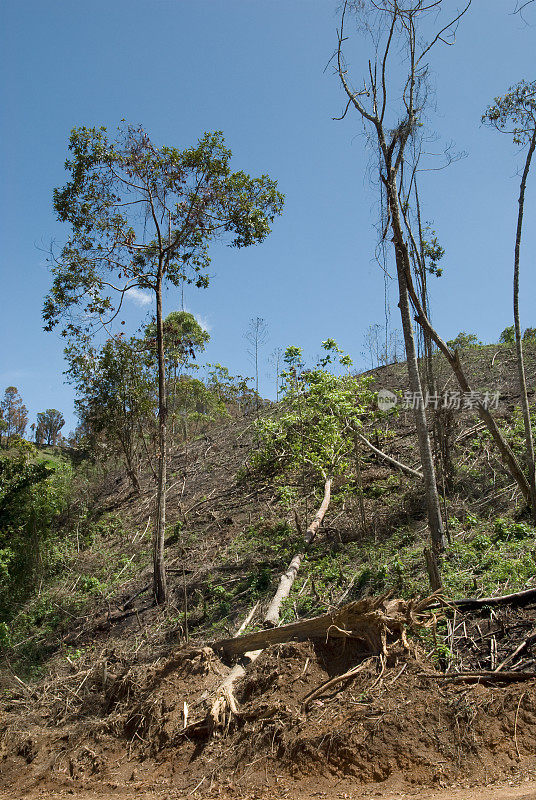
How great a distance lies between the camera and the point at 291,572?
328 inches

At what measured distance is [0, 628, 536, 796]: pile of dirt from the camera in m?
3.67

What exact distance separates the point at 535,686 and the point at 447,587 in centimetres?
211

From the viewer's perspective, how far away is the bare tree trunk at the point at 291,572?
6.95 metres

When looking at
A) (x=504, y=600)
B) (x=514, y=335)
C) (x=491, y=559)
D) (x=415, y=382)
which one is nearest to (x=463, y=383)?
(x=415, y=382)

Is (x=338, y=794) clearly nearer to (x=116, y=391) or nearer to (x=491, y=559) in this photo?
(x=491, y=559)

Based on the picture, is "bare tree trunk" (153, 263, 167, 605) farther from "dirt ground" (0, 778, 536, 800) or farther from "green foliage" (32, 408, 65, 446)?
"green foliage" (32, 408, 65, 446)

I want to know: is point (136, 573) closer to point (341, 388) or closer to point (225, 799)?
point (341, 388)

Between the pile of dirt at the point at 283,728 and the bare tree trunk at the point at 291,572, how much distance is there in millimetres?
1300

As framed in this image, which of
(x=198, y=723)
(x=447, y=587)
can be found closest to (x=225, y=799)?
(x=198, y=723)

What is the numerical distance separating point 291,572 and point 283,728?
4067 millimetres

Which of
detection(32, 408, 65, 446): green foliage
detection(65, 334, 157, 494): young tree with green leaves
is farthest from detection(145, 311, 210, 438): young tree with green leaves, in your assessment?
detection(32, 408, 65, 446): green foliage

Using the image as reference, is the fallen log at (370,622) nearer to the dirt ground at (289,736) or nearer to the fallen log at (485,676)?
the dirt ground at (289,736)

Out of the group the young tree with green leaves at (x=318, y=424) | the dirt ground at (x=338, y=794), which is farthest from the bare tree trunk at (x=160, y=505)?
the dirt ground at (x=338, y=794)

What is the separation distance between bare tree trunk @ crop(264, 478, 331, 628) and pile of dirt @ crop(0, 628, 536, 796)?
1.30 meters
